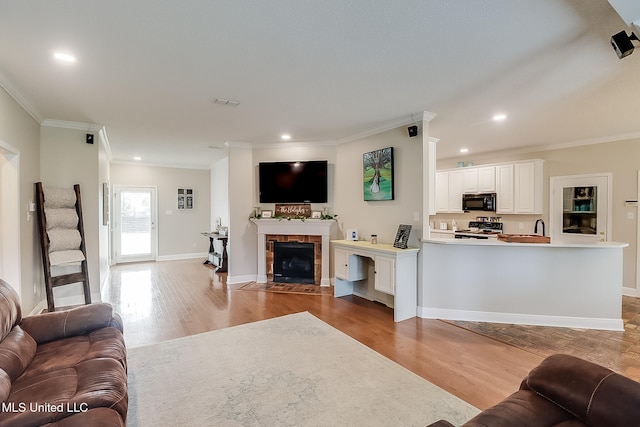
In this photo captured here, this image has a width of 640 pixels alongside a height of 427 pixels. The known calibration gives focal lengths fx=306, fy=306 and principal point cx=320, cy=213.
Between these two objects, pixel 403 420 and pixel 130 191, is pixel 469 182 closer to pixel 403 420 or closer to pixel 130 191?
pixel 403 420

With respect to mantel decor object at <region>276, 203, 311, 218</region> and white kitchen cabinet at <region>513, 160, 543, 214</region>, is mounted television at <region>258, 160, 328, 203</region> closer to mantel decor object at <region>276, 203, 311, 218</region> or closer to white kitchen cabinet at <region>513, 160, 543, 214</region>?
mantel decor object at <region>276, 203, 311, 218</region>

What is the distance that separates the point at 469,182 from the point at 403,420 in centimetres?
575

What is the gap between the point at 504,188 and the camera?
19.9ft

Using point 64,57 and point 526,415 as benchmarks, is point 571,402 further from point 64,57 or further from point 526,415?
point 64,57

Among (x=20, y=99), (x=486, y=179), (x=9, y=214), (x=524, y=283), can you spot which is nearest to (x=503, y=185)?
(x=486, y=179)

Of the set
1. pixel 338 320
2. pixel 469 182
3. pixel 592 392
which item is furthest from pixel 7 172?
pixel 469 182

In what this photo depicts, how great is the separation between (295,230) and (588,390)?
176 inches

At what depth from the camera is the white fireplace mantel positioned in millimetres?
5359

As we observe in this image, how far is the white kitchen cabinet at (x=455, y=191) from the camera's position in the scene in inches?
269

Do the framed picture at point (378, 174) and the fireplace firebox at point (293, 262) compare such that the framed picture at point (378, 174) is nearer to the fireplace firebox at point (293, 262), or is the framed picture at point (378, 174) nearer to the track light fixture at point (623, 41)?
the fireplace firebox at point (293, 262)

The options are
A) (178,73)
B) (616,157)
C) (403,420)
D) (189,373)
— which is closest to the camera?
(403,420)

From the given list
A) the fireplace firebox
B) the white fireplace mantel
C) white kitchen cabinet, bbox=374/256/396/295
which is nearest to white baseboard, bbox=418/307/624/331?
white kitchen cabinet, bbox=374/256/396/295

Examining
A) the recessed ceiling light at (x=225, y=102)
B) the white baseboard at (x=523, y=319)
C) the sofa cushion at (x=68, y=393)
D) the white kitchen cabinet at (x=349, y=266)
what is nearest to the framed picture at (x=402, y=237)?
the white kitchen cabinet at (x=349, y=266)

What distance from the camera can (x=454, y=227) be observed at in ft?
23.1
